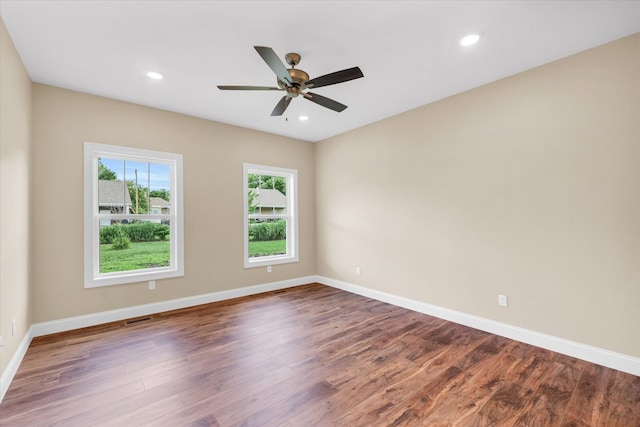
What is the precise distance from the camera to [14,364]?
237 centimetres

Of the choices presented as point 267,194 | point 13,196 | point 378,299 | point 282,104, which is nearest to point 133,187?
point 13,196

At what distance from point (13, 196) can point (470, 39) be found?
13.5ft

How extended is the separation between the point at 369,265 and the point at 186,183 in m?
3.05

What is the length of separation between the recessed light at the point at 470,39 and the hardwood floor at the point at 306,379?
281cm

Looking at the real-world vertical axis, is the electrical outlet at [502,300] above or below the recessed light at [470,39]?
below

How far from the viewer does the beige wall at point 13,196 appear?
2.14 meters

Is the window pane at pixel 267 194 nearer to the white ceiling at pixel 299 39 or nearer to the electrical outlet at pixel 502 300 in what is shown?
the white ceiling at pixel 299 39

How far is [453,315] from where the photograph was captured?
3479 mm

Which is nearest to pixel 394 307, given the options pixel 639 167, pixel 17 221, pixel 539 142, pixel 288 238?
pixel 288 238

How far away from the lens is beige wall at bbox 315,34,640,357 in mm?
2402

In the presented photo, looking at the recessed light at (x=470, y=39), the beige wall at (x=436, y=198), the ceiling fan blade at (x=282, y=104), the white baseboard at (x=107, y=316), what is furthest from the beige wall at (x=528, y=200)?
the white baseboard at (x=107, y=316)

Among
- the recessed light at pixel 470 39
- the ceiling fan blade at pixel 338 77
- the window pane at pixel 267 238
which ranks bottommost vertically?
the window pane at pixel 267 238

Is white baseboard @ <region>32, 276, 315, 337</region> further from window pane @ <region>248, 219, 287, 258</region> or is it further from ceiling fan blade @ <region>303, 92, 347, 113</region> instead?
ceiling fan blade @ <region>303, 92, 347, 113</region>

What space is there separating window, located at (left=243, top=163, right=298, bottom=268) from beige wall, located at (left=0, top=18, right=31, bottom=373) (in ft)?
8.27
